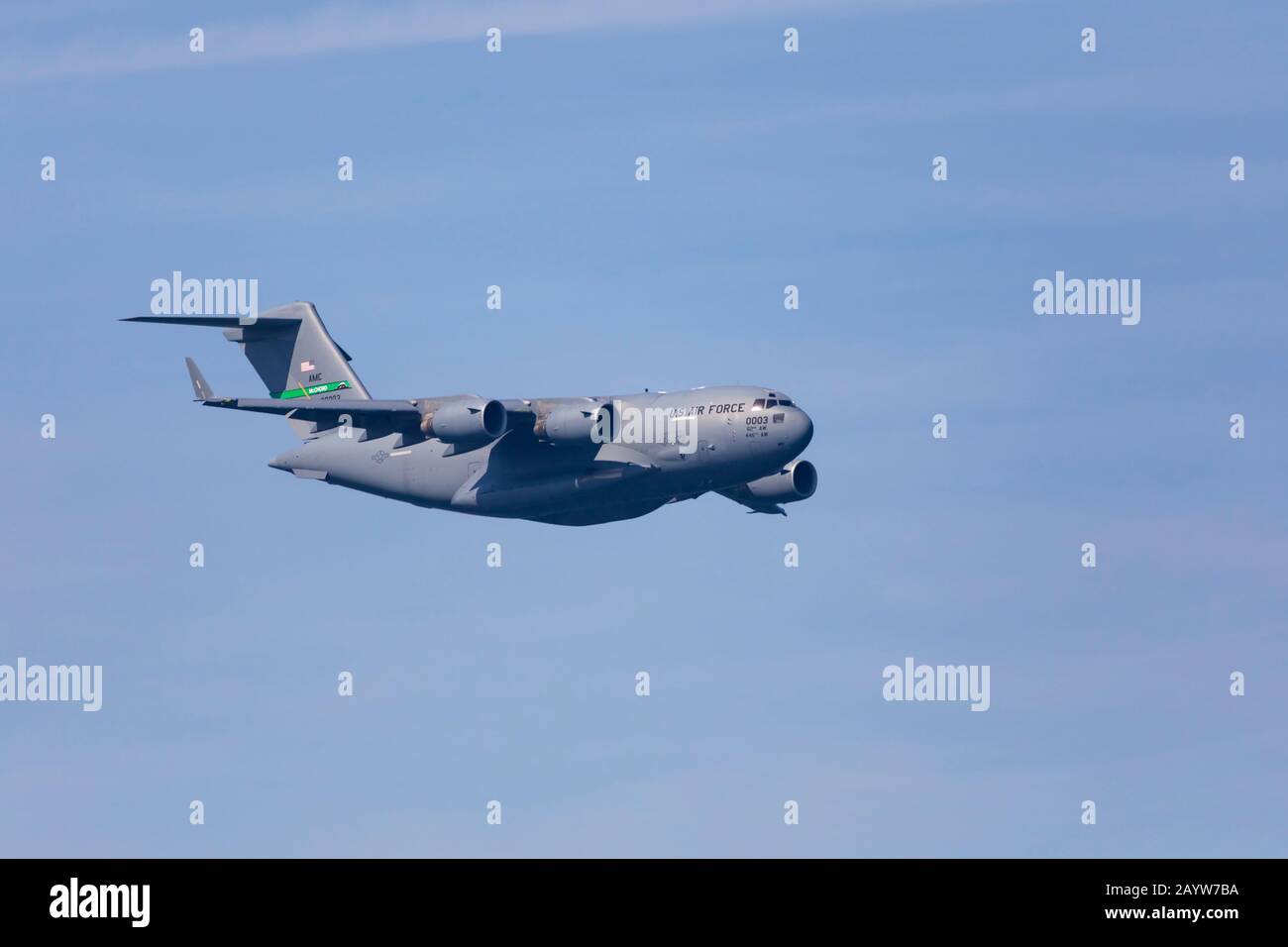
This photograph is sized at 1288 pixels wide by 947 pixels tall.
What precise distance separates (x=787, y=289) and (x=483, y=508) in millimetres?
9064

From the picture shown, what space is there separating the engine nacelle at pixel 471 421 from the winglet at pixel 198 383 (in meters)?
6.23

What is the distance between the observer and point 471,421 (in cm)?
5178

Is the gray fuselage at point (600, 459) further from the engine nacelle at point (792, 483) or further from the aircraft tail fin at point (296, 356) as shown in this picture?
the aircraft tail fin at point (296, 356)

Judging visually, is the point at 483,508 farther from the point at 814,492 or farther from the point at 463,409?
the point at 814,492

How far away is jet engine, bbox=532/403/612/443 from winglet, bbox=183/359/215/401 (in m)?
8.83

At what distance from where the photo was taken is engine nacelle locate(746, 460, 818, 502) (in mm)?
55812

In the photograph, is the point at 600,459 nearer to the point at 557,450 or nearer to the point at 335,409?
the point at 557,450

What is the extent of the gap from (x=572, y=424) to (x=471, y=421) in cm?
237

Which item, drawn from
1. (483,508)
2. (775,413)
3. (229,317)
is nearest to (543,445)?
(483,508)

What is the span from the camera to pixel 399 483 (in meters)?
55.4

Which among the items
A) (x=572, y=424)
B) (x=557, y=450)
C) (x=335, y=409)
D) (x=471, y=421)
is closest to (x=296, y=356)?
(x=335, y=409)

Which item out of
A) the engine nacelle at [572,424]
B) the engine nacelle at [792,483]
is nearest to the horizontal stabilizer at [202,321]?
the engine nacelle at [572,424]

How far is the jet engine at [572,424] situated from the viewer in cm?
5169
